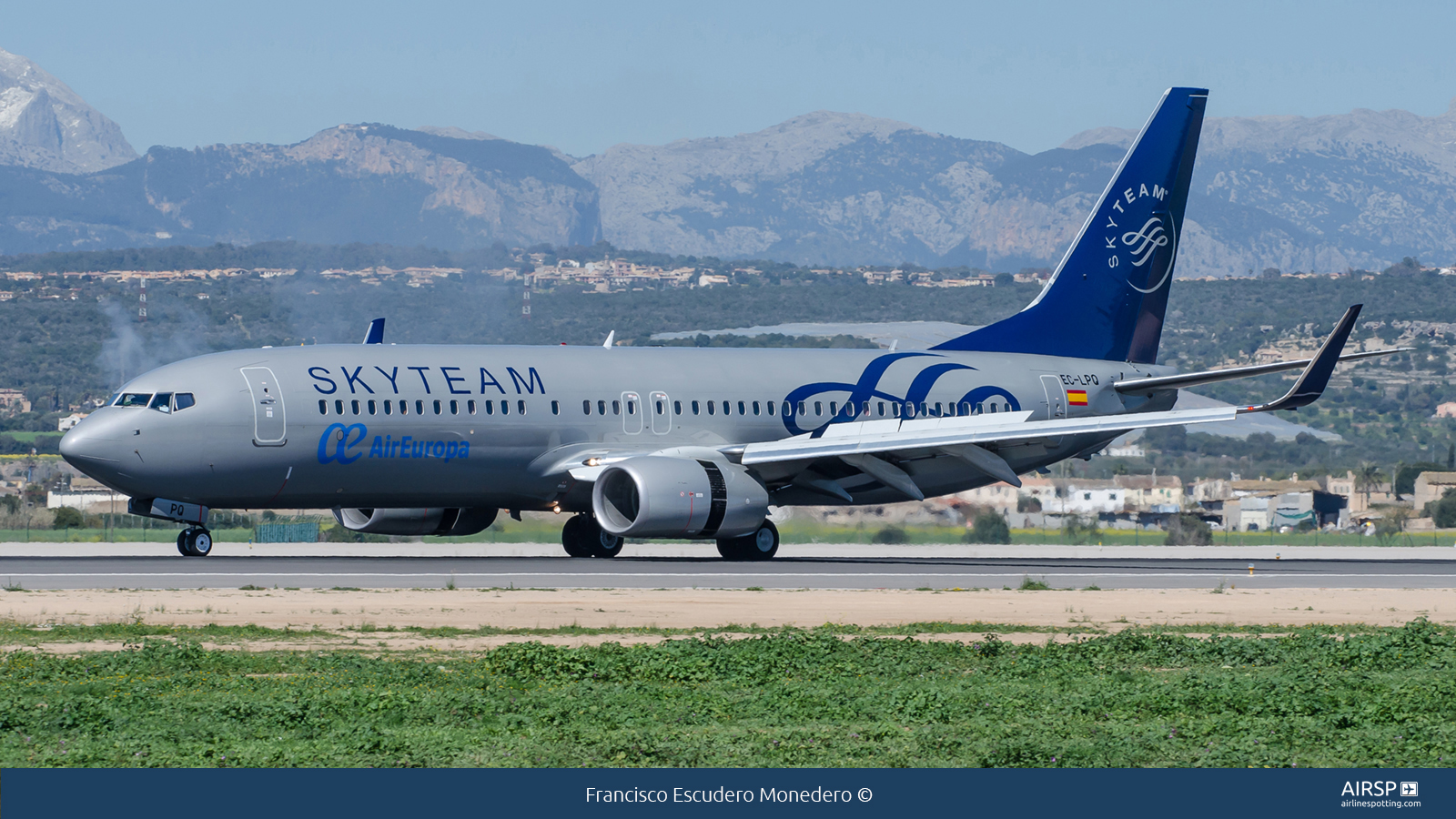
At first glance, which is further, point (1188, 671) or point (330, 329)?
point (330, 329)

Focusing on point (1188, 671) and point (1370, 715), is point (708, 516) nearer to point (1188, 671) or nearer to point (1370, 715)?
point (1188, 671)

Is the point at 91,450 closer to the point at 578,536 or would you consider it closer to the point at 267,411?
the point at 267,411

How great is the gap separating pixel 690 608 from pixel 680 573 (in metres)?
7.84

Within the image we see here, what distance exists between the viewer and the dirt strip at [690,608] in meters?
23.1

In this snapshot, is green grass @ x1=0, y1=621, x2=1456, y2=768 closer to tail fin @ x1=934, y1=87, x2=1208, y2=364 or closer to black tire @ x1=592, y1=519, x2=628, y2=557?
black tire @ x1=592, y1=519, x2=628, y2=557

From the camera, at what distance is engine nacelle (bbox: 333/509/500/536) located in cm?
3906

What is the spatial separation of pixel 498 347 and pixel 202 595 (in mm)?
13525

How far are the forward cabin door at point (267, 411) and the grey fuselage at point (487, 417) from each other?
0.12 ft

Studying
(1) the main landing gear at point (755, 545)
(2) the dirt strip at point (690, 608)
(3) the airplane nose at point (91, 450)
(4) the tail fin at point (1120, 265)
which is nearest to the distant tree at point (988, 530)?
(4) the tail fin at point (1120, 265)

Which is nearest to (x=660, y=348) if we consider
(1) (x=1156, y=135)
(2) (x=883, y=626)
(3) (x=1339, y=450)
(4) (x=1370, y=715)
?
(1) (x=1156, y=135)

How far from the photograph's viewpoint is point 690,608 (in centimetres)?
2539

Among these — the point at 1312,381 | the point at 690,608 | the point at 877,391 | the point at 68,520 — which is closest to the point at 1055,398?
the point at 877,391
